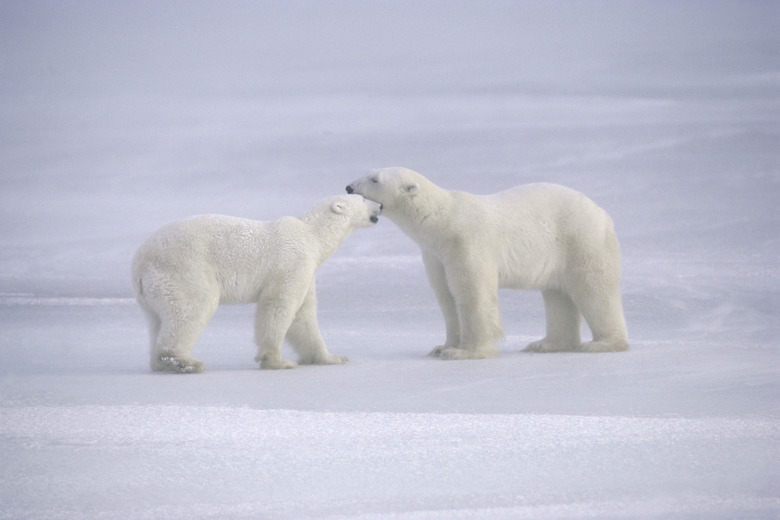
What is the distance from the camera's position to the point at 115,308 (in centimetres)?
945

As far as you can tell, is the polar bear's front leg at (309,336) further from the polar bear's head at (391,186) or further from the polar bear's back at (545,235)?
the polar bear's back at (545,235)

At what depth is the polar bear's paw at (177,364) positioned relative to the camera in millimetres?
5867

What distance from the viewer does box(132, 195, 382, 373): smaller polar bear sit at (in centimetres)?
584

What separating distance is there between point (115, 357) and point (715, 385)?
3.99m

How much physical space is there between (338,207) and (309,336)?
34.3 inches

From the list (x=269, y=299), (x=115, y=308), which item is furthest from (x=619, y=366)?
(x=115, y=308)

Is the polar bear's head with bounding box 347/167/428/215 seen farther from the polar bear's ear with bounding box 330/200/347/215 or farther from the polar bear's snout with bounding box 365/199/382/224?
the polar bear's ear with bounding box 330/200/347/215

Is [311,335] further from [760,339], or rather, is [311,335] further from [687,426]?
[760,339]

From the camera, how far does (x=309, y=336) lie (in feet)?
21.1

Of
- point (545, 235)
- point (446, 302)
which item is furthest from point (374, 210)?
point (545, 235)

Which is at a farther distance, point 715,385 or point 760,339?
point 760,339

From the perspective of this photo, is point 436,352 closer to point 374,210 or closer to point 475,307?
point 475,307

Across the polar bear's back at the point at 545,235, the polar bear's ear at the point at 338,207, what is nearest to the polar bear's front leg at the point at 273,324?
the polar bear's ear at the point at 338,207

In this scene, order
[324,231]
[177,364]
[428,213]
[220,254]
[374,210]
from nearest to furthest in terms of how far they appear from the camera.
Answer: [177,364]
[220,254]
[324,231]
[374,210]
[428,213]
